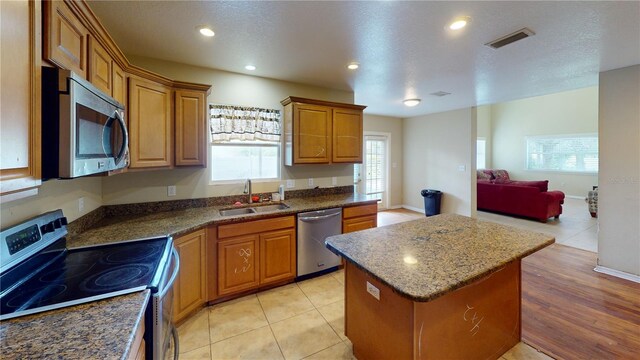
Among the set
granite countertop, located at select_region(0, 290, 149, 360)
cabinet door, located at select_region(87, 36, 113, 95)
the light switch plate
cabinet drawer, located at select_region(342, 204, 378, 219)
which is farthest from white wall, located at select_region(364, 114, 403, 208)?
granite countertop, located at select_region(0, 290, 149, 360)

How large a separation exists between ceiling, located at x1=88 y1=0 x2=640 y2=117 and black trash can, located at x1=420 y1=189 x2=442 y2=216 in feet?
9.82

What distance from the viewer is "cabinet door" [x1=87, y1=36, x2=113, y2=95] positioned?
155cm

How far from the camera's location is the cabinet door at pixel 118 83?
6.18 feet

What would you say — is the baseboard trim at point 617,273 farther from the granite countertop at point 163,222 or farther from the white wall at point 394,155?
the white wall at point 394,155

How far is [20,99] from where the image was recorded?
3.08 feet

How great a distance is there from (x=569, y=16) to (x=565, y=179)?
8768 mm

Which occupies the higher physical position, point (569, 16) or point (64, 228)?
point (569, 16)

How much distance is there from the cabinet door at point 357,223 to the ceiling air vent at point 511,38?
2286 millimetres

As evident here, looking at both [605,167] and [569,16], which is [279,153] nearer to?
[569,16]

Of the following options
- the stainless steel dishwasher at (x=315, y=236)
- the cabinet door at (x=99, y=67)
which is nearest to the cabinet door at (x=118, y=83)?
the cabinet door at (x=99, y=67)

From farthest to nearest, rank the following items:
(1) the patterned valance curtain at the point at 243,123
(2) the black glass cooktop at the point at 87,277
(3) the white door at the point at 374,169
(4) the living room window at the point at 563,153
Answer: (4) the living room window at the point at 563,153 < (3) the white door at the point at 374,169 < (1) the patterned valance curtain at the point at 243,123 < (2) the black glass cooktop at the point at 87,277

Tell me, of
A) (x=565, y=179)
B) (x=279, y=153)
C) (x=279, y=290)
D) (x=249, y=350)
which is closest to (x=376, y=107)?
(x=279, y=153)

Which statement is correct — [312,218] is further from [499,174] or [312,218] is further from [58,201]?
[499,174]

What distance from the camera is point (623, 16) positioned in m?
1.99
